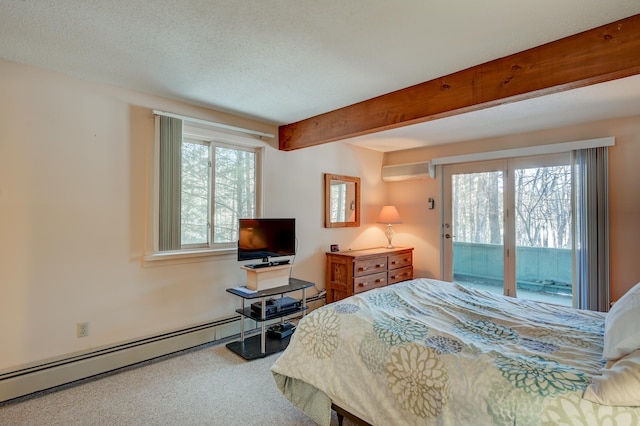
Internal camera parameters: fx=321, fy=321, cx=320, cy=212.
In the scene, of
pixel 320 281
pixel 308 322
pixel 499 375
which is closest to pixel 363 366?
pixel 308 322

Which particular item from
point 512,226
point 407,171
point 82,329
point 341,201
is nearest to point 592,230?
point 512,226

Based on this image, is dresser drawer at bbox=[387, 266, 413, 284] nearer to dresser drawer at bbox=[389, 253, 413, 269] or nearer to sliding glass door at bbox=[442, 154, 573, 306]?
dresser drawer at bbox=[389, 253, 413, 269]

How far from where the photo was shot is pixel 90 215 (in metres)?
2.53

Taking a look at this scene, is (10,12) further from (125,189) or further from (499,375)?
(499,375)

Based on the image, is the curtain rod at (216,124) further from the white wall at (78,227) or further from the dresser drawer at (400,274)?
the dresser drawer at (400,274)

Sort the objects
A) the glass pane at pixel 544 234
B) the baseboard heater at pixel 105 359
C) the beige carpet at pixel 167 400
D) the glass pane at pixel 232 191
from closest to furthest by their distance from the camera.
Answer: the beige carpet at pixel 167 400
the baseboard heater at pixel 105 359
the glass pane at pixel 232 191
the glass pane at pixel 544 234

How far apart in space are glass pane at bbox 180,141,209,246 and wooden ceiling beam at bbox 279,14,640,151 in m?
1.40

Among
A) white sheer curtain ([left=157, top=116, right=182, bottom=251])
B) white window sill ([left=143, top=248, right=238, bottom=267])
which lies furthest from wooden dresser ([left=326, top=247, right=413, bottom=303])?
white sheer curtain ([left=157, top=116, right=182, bottom=251])

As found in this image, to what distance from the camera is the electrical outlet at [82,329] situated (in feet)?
8.11

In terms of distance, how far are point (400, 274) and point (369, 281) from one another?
28.7 inches

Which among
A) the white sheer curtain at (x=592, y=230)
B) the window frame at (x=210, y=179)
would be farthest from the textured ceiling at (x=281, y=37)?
the white sheer curtain at (x=592, y=230)

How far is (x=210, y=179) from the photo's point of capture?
3.22 meters

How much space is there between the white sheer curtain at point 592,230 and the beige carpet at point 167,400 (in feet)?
10.1

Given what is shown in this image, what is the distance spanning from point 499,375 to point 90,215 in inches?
114
